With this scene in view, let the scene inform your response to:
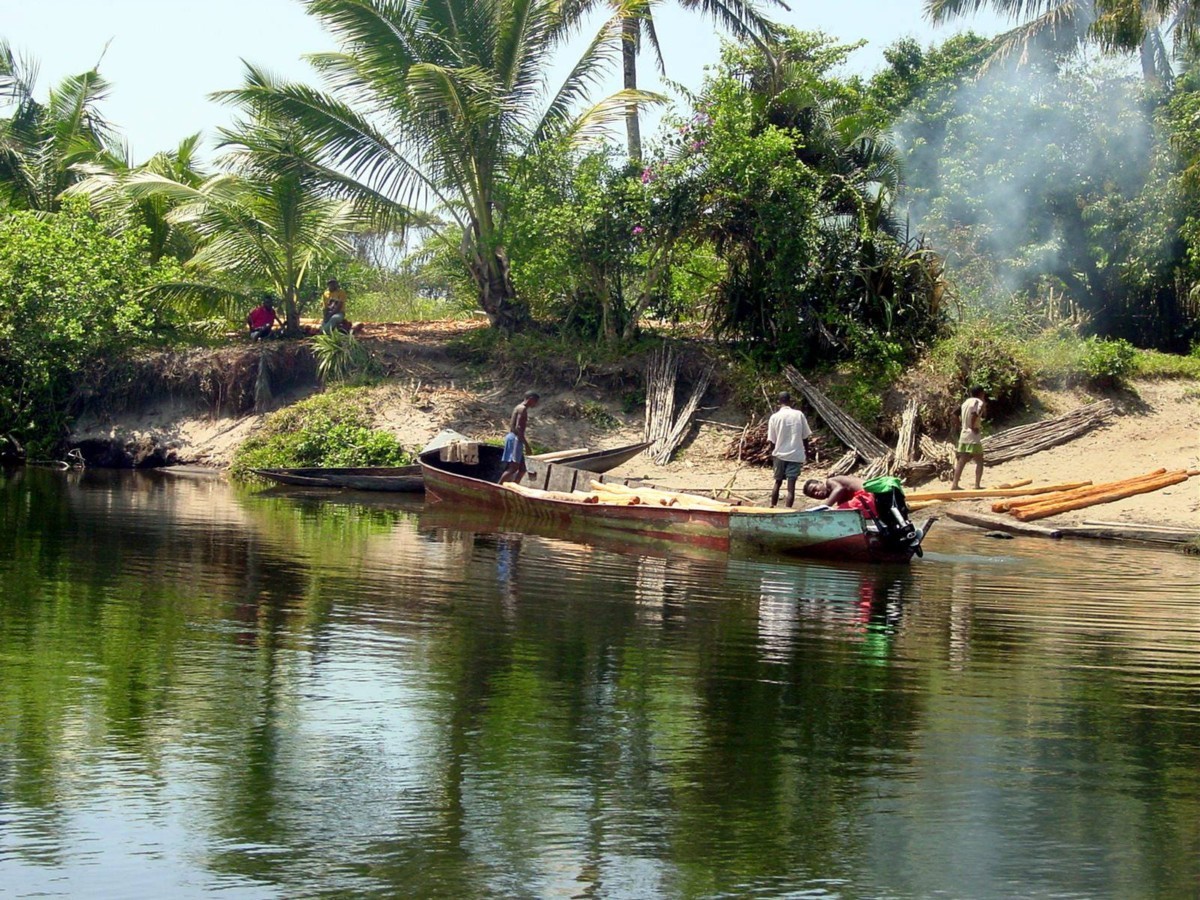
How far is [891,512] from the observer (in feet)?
47.5

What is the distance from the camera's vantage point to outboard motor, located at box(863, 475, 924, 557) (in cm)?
1443

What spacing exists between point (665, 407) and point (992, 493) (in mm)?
6453

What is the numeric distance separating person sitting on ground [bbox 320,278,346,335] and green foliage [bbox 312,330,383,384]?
314mm

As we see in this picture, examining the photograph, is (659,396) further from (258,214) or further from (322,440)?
(258,214)

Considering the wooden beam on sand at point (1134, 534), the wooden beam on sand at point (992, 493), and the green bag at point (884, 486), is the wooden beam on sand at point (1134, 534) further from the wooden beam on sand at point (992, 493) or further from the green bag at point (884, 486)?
the green bag at point (884, 486)

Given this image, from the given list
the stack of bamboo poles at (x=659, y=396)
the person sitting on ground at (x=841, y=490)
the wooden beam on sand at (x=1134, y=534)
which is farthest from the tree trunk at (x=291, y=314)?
the wooden beam on sand at (x=1134, y=534)

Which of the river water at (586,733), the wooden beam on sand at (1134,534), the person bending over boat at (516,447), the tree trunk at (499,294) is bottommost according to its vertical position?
the river water at (586,733)

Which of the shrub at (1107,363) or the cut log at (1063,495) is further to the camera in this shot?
the shrub at (1107,363)

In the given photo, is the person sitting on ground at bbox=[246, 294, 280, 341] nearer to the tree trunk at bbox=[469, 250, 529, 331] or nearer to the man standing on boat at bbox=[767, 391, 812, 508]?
the tree trunk at bbox=[469, 250, 529, 331]

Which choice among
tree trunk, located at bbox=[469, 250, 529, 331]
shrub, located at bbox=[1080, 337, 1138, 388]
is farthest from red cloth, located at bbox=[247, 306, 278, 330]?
shrub, located at bbox=[1080, 337, 1138, 388]

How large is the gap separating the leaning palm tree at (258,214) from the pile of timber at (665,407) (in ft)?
20.0

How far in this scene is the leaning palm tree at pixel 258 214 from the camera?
25.1 metres

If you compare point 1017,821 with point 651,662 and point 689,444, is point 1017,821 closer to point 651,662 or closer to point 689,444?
point 651,662

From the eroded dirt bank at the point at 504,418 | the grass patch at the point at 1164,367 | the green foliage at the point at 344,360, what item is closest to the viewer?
the eroded dirt bank at the point at 504,418
